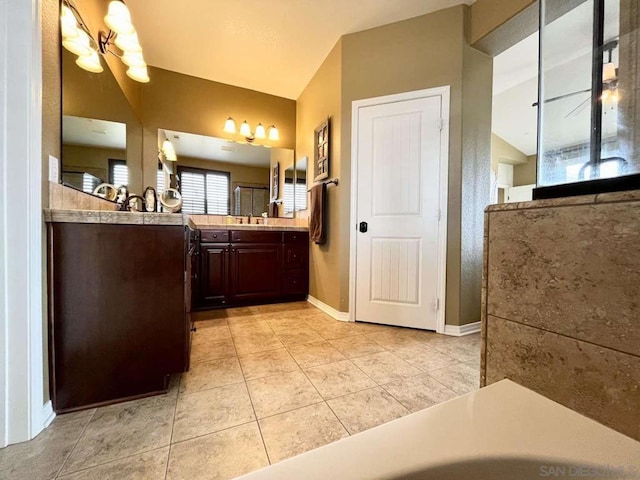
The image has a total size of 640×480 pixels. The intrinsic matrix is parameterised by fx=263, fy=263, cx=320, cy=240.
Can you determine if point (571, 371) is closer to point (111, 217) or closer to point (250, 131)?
point (111, 217)

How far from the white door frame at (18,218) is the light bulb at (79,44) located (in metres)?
0.33

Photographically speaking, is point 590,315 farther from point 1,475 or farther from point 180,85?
point 180,85

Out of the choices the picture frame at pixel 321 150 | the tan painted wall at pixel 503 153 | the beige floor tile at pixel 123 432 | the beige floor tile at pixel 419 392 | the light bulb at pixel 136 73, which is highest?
the tan painted wall at pixel 503 153

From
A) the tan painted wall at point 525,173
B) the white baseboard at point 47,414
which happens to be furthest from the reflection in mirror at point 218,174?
the tan painted wall at point 525,173

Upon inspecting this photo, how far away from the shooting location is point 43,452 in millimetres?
948

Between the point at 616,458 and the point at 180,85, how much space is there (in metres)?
3.87

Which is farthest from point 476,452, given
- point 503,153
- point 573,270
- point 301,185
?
point 503,153

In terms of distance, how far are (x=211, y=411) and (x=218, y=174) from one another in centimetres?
262

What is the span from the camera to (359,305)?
2.41m

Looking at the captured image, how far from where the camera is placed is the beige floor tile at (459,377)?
137 cm

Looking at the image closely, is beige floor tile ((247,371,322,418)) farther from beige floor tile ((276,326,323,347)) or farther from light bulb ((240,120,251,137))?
light bulb ((240,120,251,137))

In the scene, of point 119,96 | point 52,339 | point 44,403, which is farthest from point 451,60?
point 44,403

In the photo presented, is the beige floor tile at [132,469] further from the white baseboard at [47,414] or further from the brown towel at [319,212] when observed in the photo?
the brown towel at [319,212]

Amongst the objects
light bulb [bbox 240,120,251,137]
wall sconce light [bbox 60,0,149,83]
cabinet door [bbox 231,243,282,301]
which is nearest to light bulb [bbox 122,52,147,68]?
wall sconce light [bbox 60,0,149,83]
